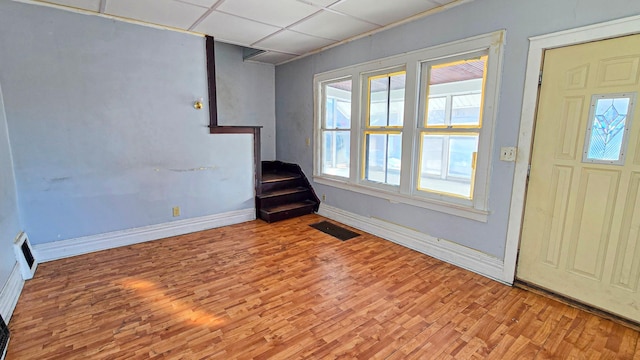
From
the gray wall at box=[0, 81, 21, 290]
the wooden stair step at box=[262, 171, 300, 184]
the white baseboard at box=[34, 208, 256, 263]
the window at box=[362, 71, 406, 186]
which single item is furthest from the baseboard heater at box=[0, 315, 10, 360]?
the window at box=[362, 71, 406, 186]

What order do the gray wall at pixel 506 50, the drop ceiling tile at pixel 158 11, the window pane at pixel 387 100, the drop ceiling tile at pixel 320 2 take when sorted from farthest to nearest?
the window pane at pixel 387 100, the drop ceiling tile at pixel 158 11, the drop ceiling tile at pixel 320 2, the gray wall at pixel 506 50

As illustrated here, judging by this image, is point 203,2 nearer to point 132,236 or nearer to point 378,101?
point 378,101

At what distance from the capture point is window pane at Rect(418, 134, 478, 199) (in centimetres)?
307

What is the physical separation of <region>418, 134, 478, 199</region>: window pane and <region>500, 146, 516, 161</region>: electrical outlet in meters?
0.25

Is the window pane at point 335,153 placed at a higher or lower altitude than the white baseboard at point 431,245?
higher

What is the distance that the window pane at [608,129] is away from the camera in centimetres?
203

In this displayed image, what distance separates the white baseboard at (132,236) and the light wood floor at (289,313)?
6.5 inches

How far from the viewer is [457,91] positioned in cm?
359

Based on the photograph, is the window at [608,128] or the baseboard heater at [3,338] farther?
the window at [608,128]

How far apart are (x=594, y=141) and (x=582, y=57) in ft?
2.03

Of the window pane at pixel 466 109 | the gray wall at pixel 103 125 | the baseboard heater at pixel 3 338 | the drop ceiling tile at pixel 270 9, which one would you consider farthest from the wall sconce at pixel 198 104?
the window pane at pixel 466 109

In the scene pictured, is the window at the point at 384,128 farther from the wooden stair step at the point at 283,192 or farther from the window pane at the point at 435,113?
the wooden stair step at the point at 283,192

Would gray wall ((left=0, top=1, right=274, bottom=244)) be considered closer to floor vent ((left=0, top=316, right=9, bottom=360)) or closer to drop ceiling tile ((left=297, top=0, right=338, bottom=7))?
floor vent ((left=0, top=316, right=9, bottom=360))

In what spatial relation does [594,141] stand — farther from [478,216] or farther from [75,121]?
[75,121]
